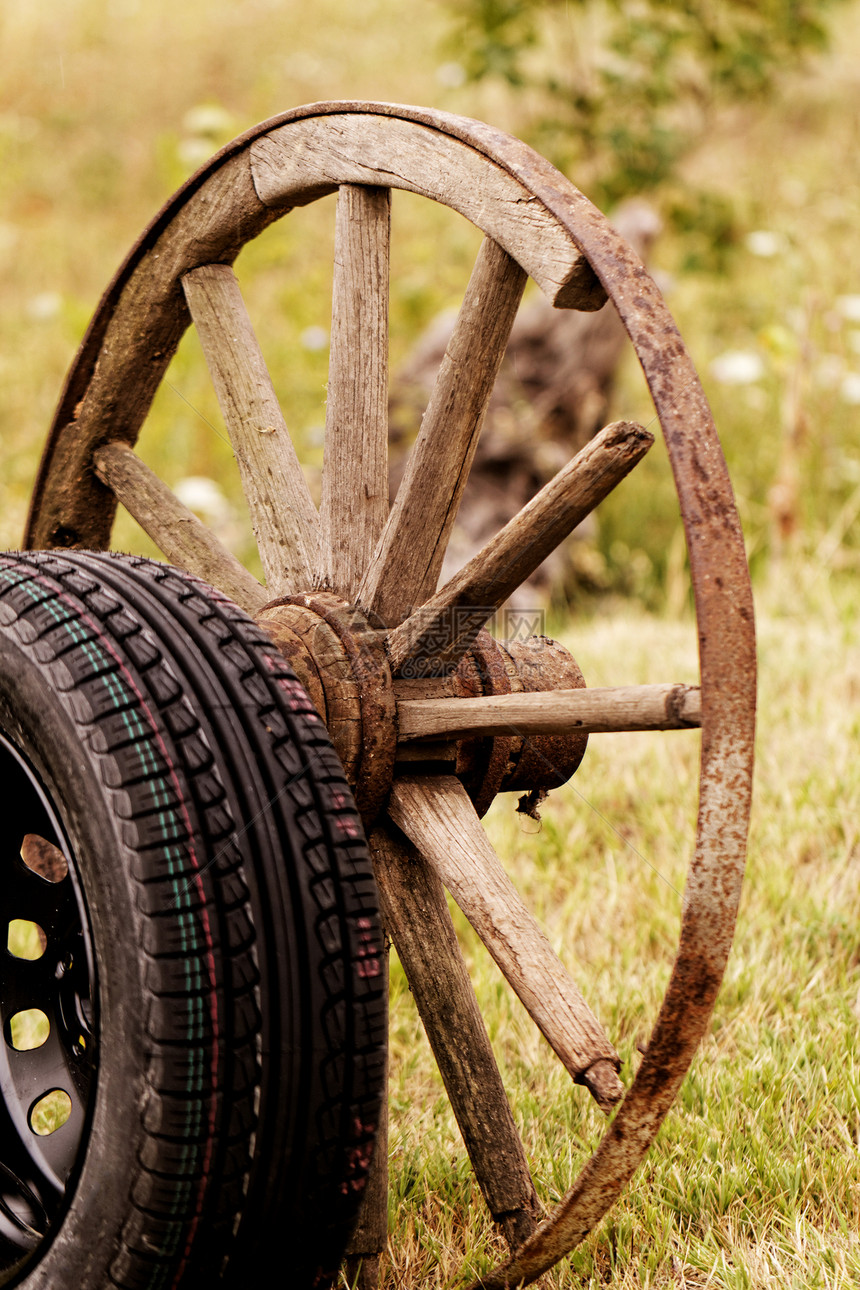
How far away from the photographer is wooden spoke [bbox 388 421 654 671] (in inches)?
59.8

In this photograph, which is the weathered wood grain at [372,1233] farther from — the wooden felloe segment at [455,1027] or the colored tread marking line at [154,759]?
the colored tread marking line at [154,759]

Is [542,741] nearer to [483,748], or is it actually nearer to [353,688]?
[483,748]

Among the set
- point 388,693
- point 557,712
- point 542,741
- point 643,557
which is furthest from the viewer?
point 643,557

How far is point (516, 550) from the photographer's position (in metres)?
1.64

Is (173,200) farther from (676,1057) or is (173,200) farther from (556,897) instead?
(556,897)

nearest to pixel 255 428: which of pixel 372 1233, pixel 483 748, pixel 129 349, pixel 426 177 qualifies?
pixel 129 349

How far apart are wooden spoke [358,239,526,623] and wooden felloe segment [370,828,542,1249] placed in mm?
410

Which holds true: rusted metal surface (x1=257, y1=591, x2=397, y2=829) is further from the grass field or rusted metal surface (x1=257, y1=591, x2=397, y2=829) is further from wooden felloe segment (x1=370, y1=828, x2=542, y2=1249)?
the grass field

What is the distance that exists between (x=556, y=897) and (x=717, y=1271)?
127cm

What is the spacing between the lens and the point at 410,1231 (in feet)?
5.91

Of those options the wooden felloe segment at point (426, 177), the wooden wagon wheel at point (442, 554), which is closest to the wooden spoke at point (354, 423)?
the wooden wagon wheel at point (442, 554)

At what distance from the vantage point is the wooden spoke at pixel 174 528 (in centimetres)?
209

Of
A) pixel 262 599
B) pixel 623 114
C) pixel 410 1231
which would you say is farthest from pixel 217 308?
pixel 623 114

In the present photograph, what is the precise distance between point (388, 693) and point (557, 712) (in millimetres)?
338
